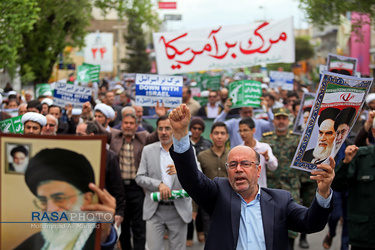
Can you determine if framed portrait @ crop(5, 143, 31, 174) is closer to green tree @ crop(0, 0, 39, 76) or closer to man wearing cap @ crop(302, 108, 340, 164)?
man wearing cap @ crop(302, 108, 340, 164)

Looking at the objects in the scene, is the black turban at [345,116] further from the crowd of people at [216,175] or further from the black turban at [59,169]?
the black turban at [59,169]

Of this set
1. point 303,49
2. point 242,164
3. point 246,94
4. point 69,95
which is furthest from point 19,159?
point 303,49

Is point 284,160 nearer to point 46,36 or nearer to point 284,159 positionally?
point 284,159

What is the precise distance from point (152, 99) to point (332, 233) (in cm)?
352

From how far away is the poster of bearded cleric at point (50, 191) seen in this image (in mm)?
2635

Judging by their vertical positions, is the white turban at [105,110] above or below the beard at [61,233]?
above

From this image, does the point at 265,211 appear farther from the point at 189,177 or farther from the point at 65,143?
the point at 65,143

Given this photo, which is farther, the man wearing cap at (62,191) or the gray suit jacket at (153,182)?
the gray suit jacket at (153,182)

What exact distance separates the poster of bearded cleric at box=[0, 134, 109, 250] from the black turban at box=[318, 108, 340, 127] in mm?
1947

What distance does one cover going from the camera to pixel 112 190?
617 centimetres

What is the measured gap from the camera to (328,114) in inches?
164

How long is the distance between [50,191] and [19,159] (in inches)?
8.9

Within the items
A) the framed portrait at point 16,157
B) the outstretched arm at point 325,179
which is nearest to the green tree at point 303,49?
the outstretched arm at point 325,179

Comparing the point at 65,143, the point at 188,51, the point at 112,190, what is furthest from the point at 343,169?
the point at 188,51
